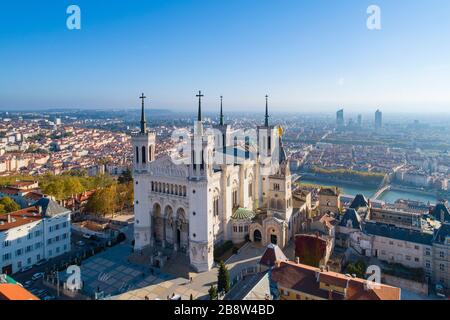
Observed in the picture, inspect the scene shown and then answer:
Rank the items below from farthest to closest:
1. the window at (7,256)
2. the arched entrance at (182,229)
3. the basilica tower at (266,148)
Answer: the basilica tower at (266,148) < the arched entrance at (182,229) < the window at (7,256)

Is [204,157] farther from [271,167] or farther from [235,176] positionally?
[271,167]

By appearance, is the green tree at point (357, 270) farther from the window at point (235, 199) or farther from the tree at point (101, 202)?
the tree at point (101, 202)

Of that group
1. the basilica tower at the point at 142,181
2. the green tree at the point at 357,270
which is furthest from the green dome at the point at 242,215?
the green tree at the point at 357,270

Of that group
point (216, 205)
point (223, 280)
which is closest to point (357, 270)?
point (223, 280)

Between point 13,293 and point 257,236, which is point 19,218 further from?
point 257,236
